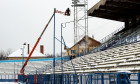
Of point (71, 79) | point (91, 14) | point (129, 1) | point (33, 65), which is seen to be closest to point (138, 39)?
point (129, 1)

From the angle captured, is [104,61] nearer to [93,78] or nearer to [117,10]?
[93,78]

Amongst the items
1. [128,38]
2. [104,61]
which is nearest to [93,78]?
[104,61]

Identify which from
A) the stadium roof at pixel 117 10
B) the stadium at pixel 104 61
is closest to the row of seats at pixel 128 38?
the stadium at pixel 104 61

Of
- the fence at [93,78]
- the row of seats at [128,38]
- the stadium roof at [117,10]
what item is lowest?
the fence at [93,78]

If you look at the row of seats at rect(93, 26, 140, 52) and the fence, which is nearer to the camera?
the fence

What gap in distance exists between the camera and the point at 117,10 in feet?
83.9

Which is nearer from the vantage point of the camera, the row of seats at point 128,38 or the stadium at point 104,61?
the stadium at point 104,61

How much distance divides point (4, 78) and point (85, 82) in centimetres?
2424

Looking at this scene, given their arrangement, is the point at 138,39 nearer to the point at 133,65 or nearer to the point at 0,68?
the point at 133,65

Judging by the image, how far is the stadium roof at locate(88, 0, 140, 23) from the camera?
74.8 feet

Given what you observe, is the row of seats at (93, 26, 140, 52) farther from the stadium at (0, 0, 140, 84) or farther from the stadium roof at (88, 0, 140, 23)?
the stadium roof at (88, 0, 140, 23)

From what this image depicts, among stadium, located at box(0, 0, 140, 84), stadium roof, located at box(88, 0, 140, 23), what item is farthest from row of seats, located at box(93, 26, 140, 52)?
stadium roof, located at box(88, 0, 140, 23)

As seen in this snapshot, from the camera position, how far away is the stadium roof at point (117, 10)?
22.8 meters

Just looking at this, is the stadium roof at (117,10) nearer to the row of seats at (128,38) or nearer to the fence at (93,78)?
the row of seats at (128,38)
